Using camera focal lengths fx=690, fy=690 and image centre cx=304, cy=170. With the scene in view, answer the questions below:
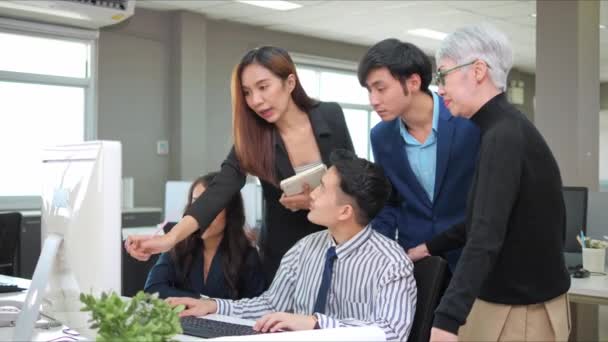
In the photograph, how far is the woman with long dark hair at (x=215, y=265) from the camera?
7.21ft

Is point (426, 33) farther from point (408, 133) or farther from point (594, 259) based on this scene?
point (408, 133)

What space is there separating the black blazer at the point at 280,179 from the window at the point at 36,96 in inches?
171

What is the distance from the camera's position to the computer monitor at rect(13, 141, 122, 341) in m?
1.20

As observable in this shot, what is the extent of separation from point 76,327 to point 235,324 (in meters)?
0.41

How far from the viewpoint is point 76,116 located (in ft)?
21.8

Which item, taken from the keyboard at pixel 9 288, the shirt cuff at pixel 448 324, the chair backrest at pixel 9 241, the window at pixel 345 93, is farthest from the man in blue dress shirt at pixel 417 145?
the window at pixel 345 93

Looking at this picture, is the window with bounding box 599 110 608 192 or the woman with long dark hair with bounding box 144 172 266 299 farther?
the window with bounding box 599 110 608 192

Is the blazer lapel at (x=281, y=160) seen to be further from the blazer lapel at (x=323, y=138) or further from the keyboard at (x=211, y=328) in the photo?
the keyboard at (x=211, y=328)

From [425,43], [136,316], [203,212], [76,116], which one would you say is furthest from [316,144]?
[425,43]

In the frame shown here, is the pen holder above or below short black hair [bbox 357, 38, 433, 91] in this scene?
below

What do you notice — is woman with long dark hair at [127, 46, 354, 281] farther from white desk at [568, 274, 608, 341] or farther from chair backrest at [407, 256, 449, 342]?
white desk at [568, 274, 608, 341]

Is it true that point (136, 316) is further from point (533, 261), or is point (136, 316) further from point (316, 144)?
point (316, 144)

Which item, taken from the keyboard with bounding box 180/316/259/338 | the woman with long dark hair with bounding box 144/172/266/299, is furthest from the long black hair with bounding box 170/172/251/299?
the keyboard with bounding box 180/316/259/338

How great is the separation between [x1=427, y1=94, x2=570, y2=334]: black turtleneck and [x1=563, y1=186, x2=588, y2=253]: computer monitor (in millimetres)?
1604
